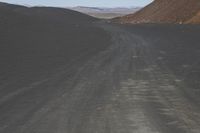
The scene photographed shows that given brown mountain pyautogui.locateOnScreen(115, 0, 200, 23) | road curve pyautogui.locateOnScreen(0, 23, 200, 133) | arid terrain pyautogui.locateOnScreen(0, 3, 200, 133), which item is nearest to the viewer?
road curve pyautogui.locateOnScreen(0, 23, 200, 133)

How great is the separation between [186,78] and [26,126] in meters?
6.63

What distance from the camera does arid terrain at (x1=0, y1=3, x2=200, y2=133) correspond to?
8.89m

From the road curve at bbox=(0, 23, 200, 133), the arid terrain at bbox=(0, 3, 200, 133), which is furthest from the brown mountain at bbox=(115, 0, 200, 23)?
the road curve at bbox=(0, 23, 200, 133)

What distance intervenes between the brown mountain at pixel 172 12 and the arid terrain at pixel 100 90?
3330 cm

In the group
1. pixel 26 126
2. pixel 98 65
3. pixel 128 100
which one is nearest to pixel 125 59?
pixel 98 65

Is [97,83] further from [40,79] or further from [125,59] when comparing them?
[125,59]

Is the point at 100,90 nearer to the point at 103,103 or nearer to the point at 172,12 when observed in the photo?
the point at 103,103

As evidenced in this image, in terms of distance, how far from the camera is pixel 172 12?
216 ft

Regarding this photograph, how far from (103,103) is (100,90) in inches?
67.9

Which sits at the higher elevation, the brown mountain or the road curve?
the road curve

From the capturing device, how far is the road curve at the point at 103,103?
28.4ft

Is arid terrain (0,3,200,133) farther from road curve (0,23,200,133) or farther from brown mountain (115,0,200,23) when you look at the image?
brown mountain (115,0,200,23)

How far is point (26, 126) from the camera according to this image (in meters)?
8.83

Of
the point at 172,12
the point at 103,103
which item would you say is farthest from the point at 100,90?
the point at 172,12
